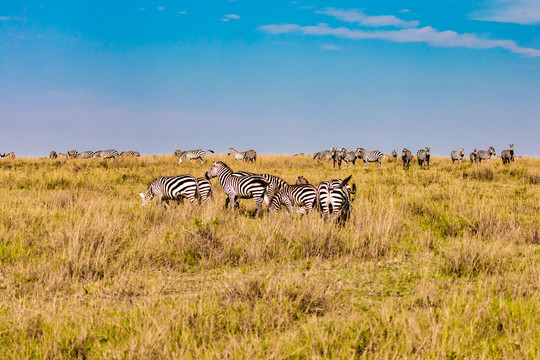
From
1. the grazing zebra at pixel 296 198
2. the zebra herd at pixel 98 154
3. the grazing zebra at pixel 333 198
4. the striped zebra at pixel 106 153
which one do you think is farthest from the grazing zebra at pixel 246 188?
the striped zebra at pixel 106 153

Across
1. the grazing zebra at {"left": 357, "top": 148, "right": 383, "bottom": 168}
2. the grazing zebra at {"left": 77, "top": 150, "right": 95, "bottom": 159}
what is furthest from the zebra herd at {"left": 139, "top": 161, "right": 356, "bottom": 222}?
the grazing zebra at {"left": 77, "top": 150, "right": 95, "bottom": 159}

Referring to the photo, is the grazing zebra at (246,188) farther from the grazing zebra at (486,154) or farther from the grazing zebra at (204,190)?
the grazing zebra at (486,154)

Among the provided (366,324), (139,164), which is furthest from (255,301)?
(139,164)

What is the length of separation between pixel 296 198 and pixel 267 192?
1586 mm

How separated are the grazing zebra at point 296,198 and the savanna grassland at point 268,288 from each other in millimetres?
1135

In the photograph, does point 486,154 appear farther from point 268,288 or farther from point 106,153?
point 268,288

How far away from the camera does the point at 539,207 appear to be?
12320 mm

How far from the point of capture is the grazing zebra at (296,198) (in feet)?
35.5

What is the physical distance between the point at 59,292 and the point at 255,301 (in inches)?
108

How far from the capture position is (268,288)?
515 cm

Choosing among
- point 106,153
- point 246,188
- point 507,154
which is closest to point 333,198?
point 246,188

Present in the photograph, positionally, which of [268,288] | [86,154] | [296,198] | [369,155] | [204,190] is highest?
[86,154]

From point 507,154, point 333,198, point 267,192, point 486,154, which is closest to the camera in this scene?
point 333,198

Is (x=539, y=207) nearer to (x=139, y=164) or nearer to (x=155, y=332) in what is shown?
(x=155, y=332)
